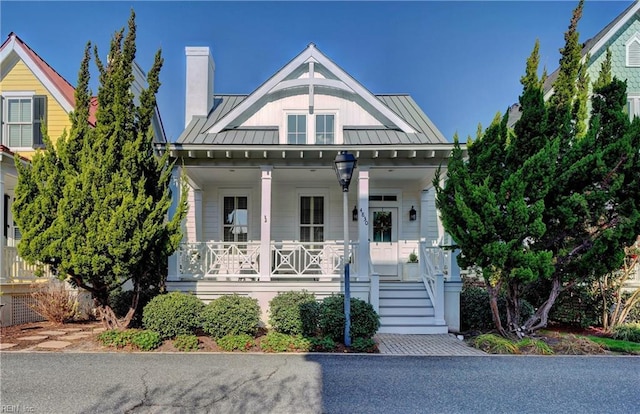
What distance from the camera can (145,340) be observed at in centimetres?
682

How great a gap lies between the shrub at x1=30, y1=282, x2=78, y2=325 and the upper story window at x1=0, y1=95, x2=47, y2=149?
4.49 meters

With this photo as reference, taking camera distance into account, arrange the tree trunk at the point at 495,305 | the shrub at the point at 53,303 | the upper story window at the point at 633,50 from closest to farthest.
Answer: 1. the tree trunk at the point at 495,305
2. the shrub at the point at 53,303
3. the upper story window at the point at 633,50

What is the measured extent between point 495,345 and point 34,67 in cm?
1397

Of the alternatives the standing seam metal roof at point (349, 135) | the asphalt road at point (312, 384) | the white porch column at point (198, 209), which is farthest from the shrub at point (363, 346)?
the white porch column at point (198, 209)

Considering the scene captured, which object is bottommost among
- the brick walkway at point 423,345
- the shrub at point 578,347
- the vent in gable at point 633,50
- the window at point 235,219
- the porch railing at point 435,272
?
the brick walkway at point 423,345

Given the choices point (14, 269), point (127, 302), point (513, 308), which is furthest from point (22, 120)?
point (513, 308)

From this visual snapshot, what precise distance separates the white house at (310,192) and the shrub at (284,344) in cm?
217

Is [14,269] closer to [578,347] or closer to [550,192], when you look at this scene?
[550,192]

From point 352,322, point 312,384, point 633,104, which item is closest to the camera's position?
point 312,384

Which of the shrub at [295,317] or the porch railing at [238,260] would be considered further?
the porch railing at [238,260]

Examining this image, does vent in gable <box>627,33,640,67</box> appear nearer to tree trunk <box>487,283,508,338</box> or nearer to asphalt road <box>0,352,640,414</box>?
tree trunk <box>487,283,508,338</box>

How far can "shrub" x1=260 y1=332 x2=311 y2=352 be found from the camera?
681 cm

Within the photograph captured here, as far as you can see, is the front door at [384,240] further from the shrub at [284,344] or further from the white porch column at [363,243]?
the shrub at [284,344]

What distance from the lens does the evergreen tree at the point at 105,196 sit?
6.94 metres
